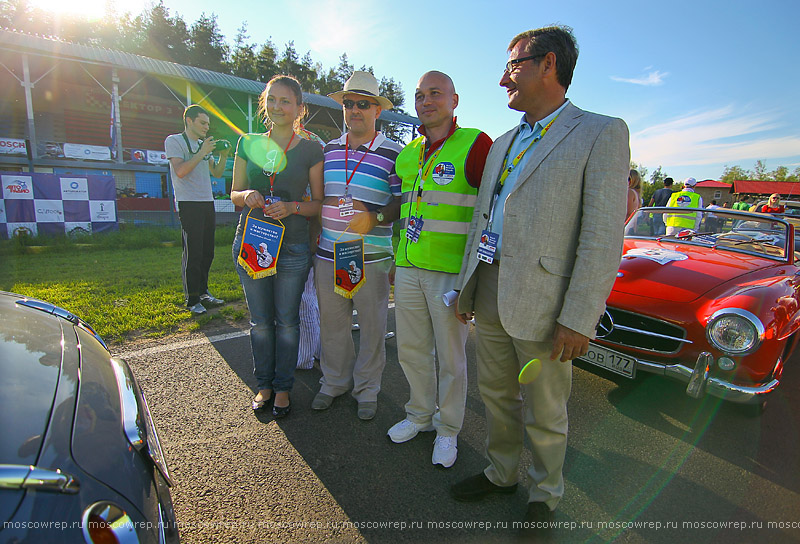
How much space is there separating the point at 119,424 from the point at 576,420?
2737 mm

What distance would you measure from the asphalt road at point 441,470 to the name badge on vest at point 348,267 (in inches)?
35.3

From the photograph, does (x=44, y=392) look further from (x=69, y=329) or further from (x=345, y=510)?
(x=345, y=510)

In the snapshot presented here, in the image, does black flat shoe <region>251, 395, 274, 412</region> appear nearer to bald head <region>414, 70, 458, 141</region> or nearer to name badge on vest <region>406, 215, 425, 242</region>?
name badge on vest <region>406, 215, 425, 242</region>

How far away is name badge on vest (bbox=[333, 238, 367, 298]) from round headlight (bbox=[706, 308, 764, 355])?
2408 mm

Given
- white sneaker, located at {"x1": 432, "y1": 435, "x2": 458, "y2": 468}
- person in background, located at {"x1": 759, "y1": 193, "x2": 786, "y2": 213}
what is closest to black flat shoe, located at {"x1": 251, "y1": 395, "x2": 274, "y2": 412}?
white sneaker, located at {"x1": 432, "y1": 435, "x2": 458, "y2": 468}

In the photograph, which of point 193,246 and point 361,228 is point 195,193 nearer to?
point 193,246

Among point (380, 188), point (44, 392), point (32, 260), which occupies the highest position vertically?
point (380, 188)

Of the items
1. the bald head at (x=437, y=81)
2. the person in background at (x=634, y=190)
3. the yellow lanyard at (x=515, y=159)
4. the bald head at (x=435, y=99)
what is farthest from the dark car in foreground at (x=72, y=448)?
the person in background at (x=634, y=190)

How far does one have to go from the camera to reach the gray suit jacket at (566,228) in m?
1.59

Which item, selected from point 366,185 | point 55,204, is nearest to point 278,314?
point 366,185

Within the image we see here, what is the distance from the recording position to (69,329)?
67.4 inches

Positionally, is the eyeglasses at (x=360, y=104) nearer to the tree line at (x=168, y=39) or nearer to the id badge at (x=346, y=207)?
the id badge at (x=346, y=207)

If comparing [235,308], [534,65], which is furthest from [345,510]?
[235,308]

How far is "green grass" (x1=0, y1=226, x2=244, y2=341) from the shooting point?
440 cm
